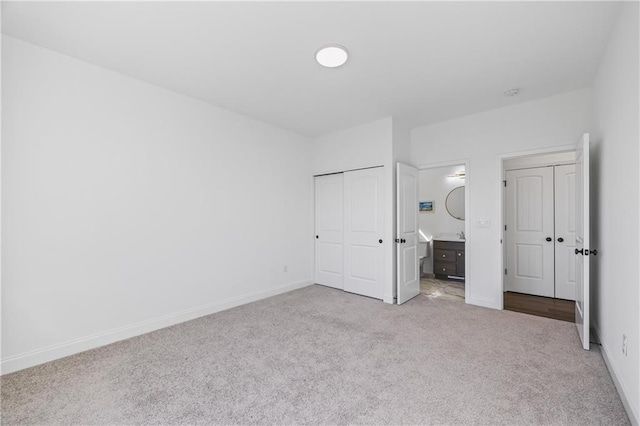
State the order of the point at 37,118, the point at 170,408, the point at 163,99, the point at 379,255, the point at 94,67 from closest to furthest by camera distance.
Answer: the point at 170,408 → the point at 37,118 → the point at 94,67 → the point at 163,99 → the point at 379,255

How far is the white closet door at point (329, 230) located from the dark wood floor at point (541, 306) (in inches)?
95.7

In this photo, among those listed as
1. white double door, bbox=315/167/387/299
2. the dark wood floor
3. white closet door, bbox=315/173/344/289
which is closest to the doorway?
the dark wood floor

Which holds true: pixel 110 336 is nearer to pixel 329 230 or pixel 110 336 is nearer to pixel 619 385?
pixel 329 230

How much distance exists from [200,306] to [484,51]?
3.90m

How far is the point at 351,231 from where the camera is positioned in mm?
4488

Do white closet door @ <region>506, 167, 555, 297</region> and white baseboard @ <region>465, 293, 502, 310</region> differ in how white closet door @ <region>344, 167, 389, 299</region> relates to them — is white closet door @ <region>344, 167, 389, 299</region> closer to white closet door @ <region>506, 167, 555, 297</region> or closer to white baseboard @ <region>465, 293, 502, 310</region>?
white baseboard @ <region>465, 293, 502, 310</region>

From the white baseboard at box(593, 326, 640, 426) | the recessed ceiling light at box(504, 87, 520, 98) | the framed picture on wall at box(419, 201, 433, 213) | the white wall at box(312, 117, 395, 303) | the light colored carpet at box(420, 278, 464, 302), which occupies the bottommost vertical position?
the light colored carpet at box(420, 278, 464, 302)

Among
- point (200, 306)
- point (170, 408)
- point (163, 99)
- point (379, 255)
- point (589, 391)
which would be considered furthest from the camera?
point (379, 255)

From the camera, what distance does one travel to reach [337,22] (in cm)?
205

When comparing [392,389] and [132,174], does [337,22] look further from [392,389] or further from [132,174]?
[392,389]

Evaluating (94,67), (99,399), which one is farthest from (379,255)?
(94,67)

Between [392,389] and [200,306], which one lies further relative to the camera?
[200,306]

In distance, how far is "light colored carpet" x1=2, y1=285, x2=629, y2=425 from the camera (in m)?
1.74

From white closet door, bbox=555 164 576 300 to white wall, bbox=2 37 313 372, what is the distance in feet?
14.0
